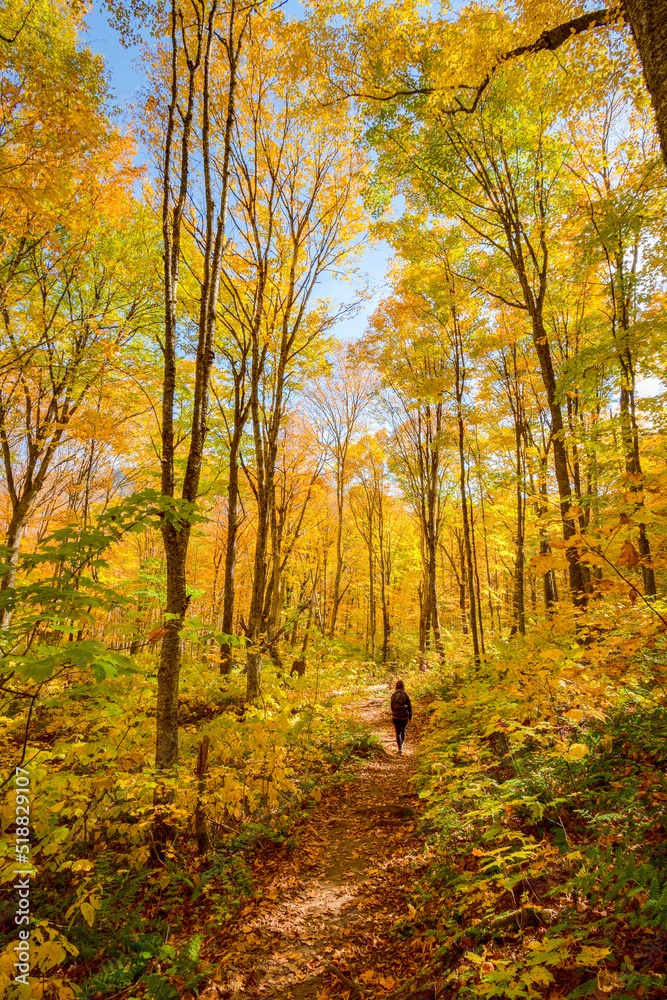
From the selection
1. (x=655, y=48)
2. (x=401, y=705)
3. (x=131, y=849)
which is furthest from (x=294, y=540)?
(x=655, y=48)

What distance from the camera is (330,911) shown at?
3.86 m

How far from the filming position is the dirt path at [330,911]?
3.10 m

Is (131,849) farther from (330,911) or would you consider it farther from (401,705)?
(401,705)

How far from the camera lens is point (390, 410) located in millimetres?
14633

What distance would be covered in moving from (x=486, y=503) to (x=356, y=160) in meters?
10.9

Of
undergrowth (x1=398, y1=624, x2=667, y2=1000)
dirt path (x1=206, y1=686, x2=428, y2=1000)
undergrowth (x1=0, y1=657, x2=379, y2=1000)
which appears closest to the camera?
undergrowth (x1=398, y1=624, x2=667, y2=1000)

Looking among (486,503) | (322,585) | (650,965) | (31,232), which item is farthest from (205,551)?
(650,965)

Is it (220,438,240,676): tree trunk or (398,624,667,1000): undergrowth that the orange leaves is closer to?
(398,624,667,1000): undergrowth

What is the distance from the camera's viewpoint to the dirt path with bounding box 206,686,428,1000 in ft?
10.2

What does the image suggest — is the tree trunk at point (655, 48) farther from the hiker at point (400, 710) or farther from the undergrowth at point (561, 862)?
the hiker at point (400, 710)

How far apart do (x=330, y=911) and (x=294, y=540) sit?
1020 centimetres

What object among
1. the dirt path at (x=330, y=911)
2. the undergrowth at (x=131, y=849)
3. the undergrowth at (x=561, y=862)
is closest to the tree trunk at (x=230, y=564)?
the undergrowth at (x=131, y=849)

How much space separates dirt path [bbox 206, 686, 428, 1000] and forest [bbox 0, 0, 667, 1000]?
0.11 feet

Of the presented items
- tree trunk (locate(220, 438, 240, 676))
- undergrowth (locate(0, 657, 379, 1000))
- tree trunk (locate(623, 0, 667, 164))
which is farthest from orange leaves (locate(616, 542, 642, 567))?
tree trunk (locate(220, 438, 240, 676))
